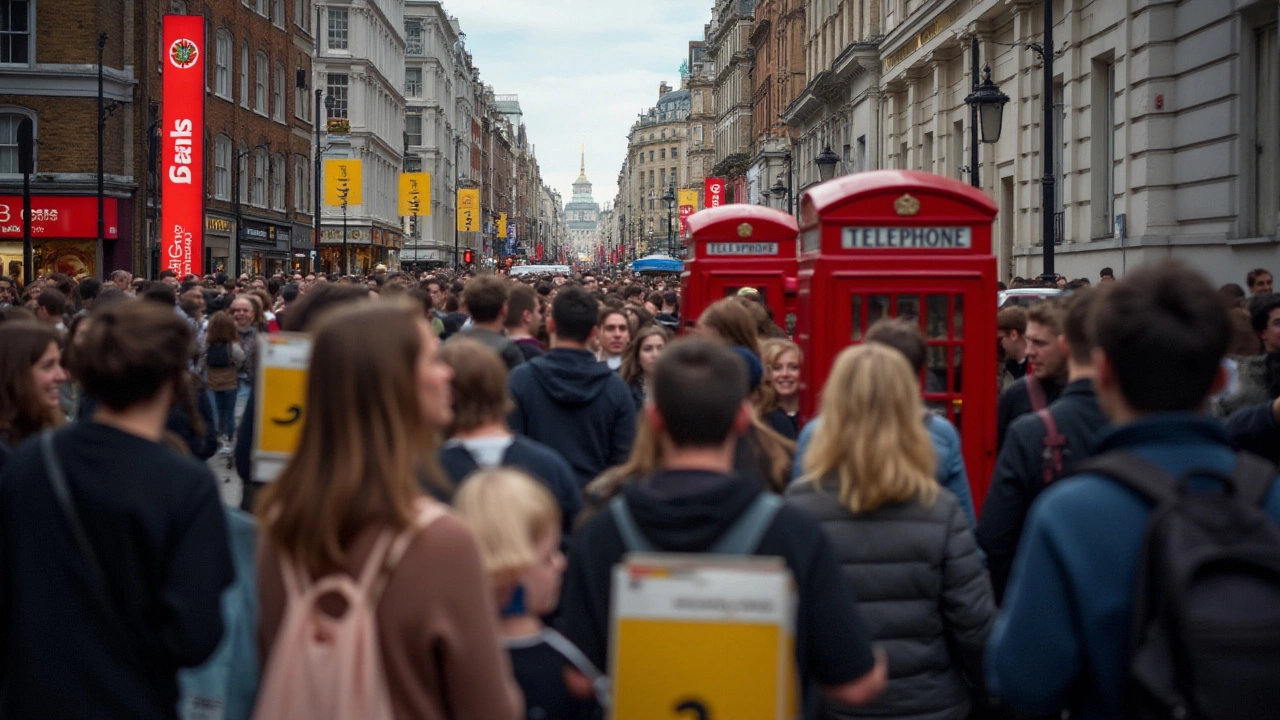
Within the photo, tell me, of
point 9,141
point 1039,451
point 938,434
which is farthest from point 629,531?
point 9,141

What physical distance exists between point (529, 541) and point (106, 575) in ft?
3.73

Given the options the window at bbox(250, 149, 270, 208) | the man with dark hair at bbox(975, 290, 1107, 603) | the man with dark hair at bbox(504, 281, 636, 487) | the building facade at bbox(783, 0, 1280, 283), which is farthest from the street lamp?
the window at bbox(250, 149, 270, 208)

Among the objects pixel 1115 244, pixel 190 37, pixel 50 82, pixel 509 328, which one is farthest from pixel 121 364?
→ pixel 50 82

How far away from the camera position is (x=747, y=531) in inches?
131

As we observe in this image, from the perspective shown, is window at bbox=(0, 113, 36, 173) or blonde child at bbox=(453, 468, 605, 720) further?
window at bbox=(0, 113, 36, 173)

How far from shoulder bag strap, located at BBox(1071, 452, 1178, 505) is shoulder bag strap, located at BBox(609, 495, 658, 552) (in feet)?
3.37

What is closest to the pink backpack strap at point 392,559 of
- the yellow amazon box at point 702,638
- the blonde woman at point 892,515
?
the yellow amazon box at point 702,638

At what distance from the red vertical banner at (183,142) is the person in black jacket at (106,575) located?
26770 mm

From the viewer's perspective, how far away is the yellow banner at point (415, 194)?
54.4 metres

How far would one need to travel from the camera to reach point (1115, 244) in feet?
72.4

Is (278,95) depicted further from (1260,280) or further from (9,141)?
(1260,280)

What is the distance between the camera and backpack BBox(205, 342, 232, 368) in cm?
1484

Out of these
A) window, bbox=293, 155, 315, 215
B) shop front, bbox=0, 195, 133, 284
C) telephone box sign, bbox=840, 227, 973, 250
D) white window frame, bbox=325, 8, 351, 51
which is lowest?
telephone box sign, bbox=840, 227, 973, 250

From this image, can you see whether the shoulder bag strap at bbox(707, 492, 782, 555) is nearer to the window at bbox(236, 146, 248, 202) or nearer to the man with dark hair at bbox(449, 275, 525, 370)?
the man with dark hair at bbox(449, 275, 525, 370)
